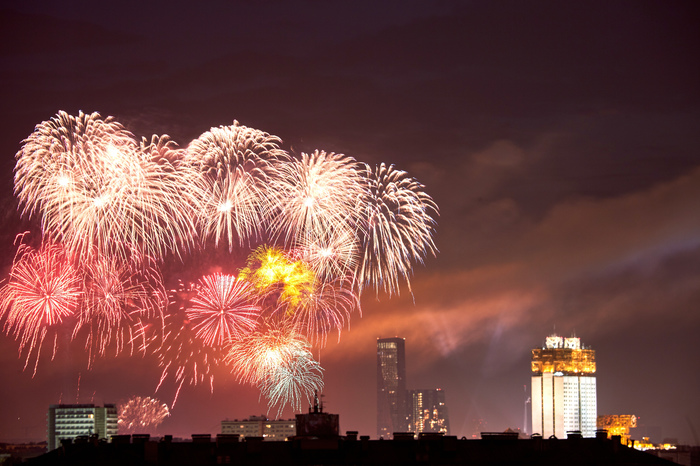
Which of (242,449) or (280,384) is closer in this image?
(242,449)

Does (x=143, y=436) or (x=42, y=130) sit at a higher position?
(x=42, y=130)

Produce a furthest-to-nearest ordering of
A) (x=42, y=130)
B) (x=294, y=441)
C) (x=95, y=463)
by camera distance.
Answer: (x=42, y=130), (x=294, y=441), (x=95, y=463)

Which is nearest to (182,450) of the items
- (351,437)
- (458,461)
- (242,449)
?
(242,449)

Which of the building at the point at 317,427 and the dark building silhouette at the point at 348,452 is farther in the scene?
the building at the point at 317,427

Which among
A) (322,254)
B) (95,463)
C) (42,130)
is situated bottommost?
(95,463)

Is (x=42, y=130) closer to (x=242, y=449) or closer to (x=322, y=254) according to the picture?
(x=322, y=254)

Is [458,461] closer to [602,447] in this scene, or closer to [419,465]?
[419,465]

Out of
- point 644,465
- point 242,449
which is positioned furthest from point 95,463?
point 644,465

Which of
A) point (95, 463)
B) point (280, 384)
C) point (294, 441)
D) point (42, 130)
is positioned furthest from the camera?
point (280, 384)

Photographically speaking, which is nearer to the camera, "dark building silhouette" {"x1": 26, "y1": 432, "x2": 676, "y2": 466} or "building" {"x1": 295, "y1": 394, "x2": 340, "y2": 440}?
"dark building silhouette" {"x1": 26, "y1": 432, "x2": 676, "y2": 466}
